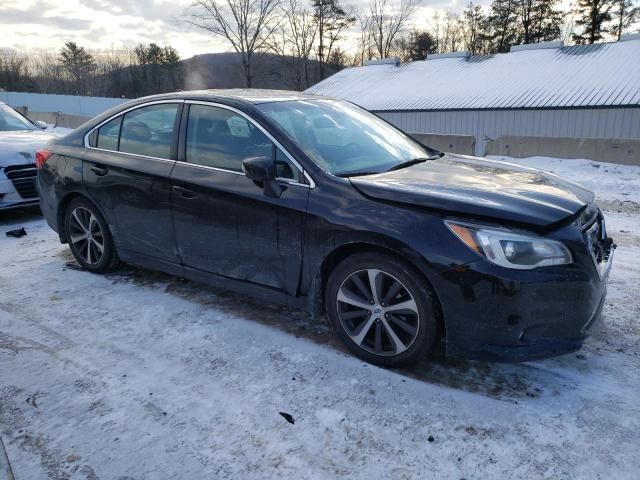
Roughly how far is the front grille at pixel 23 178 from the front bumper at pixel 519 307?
20.0 ft

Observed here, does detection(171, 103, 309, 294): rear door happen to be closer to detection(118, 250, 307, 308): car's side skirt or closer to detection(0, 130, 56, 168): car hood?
detection(118, 250, 307, 308): car's side skirt

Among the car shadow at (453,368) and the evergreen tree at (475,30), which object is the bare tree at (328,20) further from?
the car shadow at (453,368)

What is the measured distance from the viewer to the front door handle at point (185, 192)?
3747 mm

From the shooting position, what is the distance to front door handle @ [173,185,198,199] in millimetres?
3747

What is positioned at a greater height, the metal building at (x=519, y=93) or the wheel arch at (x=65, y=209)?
the metal building at (x=519, y=93)

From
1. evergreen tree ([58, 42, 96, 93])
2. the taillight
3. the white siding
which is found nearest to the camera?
the taillight

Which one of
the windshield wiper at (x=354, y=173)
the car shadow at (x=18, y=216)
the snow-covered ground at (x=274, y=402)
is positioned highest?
the windshield wiper at (x=354, y=173)

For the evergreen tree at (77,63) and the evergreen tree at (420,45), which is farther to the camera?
the evergreen tree at (77,63)

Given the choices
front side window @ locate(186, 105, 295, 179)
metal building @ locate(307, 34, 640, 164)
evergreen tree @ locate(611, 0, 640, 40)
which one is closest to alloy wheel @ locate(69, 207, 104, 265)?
front side window @ locate(186, 105, 295, 179)

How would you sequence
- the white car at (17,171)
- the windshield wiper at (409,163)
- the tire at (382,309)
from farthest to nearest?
the white car at (17,171)
the windshield wiper at (409,163)
the tire at (382,309)

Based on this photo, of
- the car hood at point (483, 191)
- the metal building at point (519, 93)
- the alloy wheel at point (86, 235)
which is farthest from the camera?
the metal building at point (519, 93)

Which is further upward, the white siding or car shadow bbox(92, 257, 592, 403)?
the white siding

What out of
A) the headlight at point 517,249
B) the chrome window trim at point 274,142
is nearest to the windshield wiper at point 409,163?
the chrome window trim at point 274,142

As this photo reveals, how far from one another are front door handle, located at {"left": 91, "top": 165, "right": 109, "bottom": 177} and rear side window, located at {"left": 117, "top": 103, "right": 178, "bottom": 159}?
0.23m
